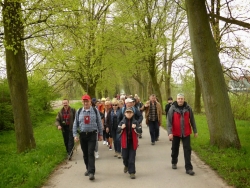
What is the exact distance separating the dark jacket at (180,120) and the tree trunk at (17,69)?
5.09 meters

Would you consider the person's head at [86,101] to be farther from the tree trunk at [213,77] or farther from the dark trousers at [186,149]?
the tree trunk at [213,77]

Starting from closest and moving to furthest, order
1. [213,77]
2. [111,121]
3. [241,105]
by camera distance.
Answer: [213,77] → [111,121] → [241,105]

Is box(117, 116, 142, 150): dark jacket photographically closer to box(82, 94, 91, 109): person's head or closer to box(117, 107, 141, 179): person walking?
box(117, 107, 141, 179): person walking

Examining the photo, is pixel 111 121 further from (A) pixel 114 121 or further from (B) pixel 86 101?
(B) pixel 86 101

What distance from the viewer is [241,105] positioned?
1784 cm

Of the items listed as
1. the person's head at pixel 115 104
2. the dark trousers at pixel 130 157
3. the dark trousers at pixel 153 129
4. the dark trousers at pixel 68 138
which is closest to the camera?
the dark trousers at pixel 130 157

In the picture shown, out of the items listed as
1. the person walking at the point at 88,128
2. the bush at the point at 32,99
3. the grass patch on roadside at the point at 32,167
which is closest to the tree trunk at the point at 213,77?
the person walking at the point at 88,128

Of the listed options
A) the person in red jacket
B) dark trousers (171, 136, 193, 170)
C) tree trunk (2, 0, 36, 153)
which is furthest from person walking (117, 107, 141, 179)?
tree trunk (2, 0, 36, 153)

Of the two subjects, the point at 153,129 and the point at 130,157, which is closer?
the point at 130,157

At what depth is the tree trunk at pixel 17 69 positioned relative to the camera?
28.3 ft

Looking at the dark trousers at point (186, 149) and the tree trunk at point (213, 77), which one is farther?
the tree trunk at point (213, 77)

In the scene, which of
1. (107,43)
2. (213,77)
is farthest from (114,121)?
(107,43)

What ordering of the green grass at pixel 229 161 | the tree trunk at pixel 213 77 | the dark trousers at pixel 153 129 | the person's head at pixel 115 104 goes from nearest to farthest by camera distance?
1. the green grass at pixel 229 161
2. the tree trunk at pixel 213 77
3. the person's head at pixel 115 104
4. the dark trousers at pixel 153 129

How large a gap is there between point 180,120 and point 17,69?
5.46m
